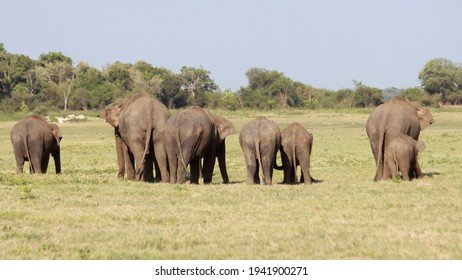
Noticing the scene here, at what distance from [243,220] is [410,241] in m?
3.46

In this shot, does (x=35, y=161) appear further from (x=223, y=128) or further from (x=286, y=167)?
(x=286, y=167)

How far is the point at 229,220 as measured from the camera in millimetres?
14359

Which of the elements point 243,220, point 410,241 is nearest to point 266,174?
point 243,220

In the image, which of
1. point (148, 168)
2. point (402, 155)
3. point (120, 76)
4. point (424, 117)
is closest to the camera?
point (402, 155)

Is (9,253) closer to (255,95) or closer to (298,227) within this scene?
(298,227)

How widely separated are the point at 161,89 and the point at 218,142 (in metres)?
101

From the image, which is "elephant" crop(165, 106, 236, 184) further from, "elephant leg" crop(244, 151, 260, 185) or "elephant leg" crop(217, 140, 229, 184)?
"elephant leg" crop(244, 151, 260, 185)

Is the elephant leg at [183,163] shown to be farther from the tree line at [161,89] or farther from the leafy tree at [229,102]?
the leafy tree at [229,102]

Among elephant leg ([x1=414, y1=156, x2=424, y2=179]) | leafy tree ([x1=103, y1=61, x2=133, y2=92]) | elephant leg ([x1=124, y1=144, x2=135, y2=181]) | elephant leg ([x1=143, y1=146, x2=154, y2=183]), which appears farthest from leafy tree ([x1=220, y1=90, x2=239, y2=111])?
elephant leg ([x1=414, y1=156, x2=424, y2=179])

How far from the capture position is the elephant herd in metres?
21.5

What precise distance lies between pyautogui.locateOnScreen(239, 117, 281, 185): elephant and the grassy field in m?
1.05

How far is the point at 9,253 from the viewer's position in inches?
451

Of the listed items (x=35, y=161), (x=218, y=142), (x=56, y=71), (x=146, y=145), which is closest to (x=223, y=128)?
(x=218, y=142)

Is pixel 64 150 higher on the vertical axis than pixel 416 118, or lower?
lower
